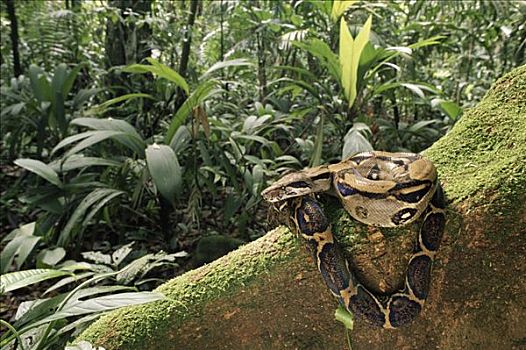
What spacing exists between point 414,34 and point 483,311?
4856 millimetres

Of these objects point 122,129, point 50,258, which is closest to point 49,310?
point 50,258

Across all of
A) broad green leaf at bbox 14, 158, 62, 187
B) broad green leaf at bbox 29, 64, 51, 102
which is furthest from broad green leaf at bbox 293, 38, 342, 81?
broad green leaf at bbox 29, 64, 51, 102

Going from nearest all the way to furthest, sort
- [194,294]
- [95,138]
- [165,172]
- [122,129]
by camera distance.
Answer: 1. [194,294]
2. [165,172]
3. [95,138]
4. [122,129]

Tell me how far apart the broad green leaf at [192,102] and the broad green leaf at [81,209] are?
1.89ft

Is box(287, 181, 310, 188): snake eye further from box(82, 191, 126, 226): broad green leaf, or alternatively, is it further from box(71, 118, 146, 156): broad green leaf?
box(71, 118, 146, 156): broad green leaf

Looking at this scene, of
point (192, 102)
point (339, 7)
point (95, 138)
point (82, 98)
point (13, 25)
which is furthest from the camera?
point (13, 25)

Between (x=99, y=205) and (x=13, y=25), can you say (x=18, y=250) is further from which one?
(x=13, y=25)

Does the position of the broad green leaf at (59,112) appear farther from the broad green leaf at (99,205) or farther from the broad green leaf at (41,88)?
the broad green leaf at (99,205)

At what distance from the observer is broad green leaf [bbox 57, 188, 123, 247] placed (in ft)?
10.2

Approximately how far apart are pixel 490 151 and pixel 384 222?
449 mm

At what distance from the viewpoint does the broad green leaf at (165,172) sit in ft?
9.91

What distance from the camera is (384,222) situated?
1.37 m

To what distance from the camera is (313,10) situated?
510 centimetres

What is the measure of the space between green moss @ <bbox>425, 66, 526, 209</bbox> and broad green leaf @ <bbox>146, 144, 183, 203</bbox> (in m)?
1.79
